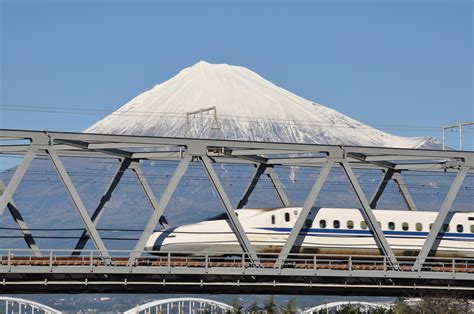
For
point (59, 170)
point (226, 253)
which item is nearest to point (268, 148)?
point (226, 253)

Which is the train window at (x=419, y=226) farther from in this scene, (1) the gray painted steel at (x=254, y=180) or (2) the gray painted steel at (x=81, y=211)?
(2) the gray painted steel at (x=81, y=211)

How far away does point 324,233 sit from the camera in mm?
85375

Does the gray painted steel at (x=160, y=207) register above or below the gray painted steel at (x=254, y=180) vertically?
below

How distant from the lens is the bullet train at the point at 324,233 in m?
81.4

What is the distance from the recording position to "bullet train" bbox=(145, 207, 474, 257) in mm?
81375

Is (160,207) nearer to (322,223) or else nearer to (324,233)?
(324,233)

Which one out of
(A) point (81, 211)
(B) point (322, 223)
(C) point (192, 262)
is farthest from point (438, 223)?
(A) point (81, 211)

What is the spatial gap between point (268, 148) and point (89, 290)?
14.7 meters

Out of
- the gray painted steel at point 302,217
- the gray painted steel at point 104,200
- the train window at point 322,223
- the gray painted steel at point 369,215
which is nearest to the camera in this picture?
the gray painted steel at point 302,217

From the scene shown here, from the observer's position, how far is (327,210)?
86.5 meters

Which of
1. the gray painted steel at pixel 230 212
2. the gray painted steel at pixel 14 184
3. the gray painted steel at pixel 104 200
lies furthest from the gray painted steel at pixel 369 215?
the gray painted steel at pixel 14 184

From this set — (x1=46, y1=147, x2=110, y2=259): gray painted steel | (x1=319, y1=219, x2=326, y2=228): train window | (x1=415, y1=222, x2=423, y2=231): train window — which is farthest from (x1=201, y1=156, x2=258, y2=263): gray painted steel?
(x1=415, y1=222, x2=423, y2=231): train window

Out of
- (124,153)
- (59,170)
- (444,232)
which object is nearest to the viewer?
(59,170)

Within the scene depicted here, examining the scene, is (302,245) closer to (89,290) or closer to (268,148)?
(268,148)
